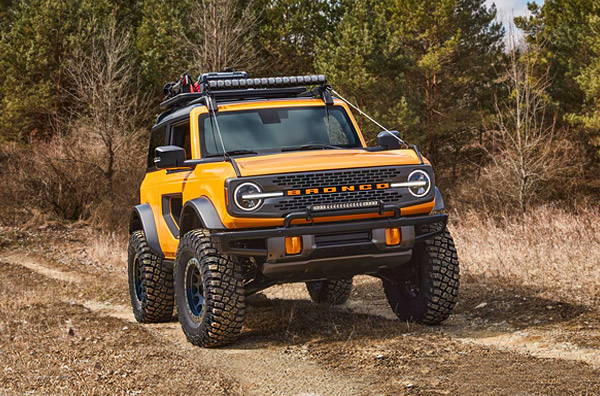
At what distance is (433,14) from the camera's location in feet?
107

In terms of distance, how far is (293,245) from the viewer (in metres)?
6.26

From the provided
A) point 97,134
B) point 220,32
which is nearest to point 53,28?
point 97,134

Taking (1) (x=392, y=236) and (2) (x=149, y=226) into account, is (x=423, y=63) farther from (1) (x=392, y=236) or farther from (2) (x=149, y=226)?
(1) (x=392, y=236)

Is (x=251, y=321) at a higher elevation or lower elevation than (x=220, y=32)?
lower

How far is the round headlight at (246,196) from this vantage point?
623cm

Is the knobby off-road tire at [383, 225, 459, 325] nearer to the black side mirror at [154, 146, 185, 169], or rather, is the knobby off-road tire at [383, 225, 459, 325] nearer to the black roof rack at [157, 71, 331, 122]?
the black roof rack at [157, 71, 331, 122]

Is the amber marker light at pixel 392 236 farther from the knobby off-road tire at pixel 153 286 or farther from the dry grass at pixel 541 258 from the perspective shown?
the knobby off-road tire at pixel 153 286

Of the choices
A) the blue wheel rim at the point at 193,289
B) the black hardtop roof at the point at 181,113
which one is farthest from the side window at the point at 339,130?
the blue wheel rim at the point at 193,289

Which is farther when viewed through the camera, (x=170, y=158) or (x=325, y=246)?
(x=170, y=158)

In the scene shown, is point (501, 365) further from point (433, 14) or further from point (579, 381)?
point (433, 14)

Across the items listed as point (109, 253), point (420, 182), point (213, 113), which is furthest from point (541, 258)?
point (109, 253)

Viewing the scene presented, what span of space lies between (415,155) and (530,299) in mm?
2435

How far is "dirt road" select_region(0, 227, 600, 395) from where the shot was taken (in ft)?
Answer: 17.3

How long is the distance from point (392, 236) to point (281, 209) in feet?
3.30
